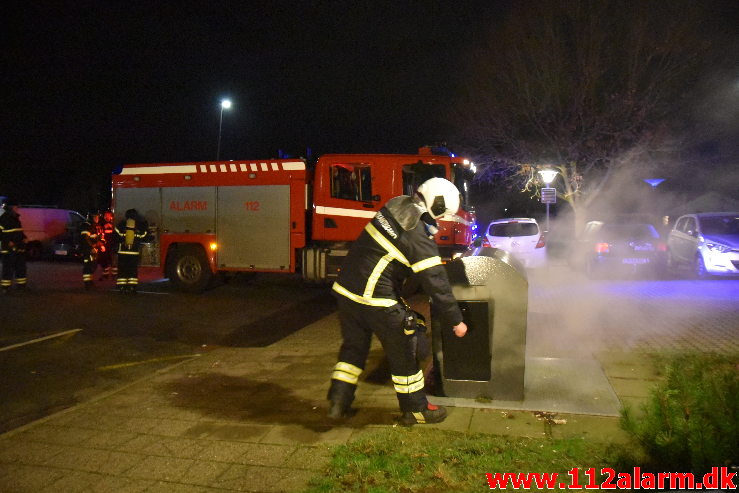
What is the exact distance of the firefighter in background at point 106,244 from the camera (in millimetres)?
14711

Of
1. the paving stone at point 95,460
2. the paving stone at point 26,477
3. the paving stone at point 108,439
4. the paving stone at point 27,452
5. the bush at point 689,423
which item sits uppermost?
the bush at point 689,423

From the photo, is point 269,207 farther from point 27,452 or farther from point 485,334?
point 27,452

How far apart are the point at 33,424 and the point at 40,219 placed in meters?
20.3

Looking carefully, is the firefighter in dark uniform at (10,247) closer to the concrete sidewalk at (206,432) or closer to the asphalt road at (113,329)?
the asphalt road at (113,329)

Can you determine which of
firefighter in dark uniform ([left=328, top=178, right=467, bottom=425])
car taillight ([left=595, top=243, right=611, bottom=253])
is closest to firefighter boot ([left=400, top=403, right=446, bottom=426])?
firefighter in dark uniform ([left=328, top=178, right=467, bottom=425])

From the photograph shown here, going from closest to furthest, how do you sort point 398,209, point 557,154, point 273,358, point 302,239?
point 398,209 < point 273,358 < point 302,239 < point 557,154

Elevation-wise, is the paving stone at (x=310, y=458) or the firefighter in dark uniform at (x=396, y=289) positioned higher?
the firefighter in dark uniform at (x=396, y=289)

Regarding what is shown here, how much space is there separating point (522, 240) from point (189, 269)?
8753 mm

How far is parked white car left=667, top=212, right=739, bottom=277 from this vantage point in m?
13.1

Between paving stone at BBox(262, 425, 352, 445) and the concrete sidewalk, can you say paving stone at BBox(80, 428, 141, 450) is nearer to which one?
the concrete sidewalk

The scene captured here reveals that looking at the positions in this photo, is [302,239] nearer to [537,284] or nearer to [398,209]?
[537,284]

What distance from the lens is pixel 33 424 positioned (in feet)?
15.9

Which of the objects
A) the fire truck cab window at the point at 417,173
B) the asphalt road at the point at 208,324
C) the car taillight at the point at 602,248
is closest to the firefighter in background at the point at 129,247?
the asphalt road at the point at 208,324

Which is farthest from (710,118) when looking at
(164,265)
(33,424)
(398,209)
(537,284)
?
(33,424)
